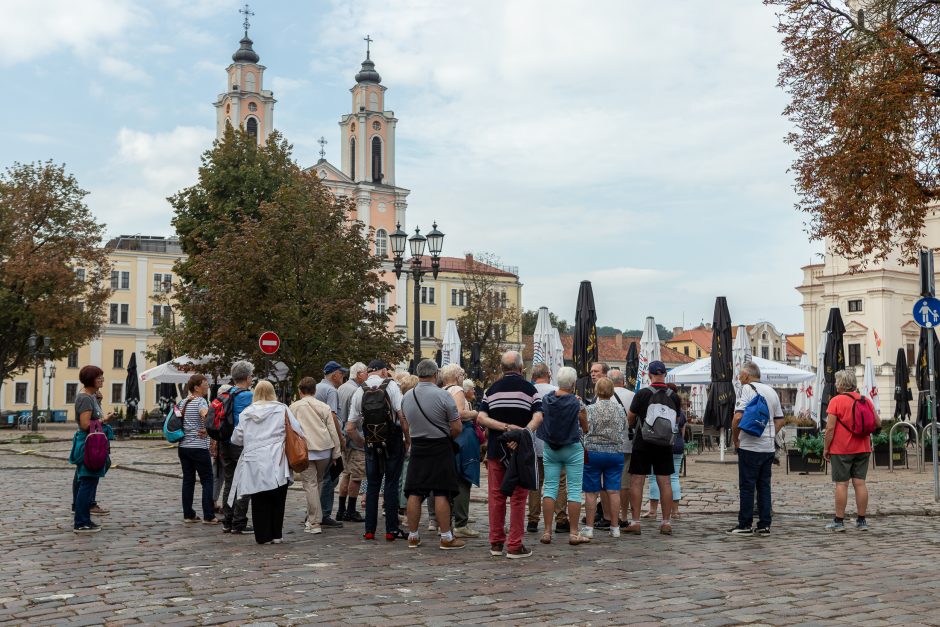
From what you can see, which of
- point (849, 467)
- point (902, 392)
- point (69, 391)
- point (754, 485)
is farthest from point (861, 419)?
point (69, 391)

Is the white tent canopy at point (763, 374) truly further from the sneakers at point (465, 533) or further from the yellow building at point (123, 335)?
the yellow building at point (123, 335)

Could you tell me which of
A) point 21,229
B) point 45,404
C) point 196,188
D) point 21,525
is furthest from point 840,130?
point 45,404

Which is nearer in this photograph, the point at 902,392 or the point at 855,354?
the point at 902,392

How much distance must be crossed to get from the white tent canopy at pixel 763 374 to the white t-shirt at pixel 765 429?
13484mm

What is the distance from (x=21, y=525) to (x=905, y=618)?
9689 millimetres

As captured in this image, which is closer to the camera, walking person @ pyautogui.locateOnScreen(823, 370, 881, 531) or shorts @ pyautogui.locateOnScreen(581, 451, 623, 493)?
shorts @ pyautogui.locateOnScreen(581, 451, 623, 493)

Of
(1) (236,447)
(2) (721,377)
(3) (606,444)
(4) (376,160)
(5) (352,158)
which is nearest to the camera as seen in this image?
(3) (606,444)

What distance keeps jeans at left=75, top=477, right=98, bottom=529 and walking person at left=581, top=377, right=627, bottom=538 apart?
220 inches

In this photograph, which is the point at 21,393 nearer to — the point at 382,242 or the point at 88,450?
the point at 382,242

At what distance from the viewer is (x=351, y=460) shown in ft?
39.7

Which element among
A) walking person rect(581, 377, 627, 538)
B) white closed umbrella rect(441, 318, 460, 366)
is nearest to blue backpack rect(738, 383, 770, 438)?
walking person rect(581, 377, 627, 538)

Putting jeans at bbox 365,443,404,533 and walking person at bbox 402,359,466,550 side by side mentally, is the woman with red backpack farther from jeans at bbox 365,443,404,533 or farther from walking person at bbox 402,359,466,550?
walking person at bbox 402,359,466,550

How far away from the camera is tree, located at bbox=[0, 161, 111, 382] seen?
41938 mm

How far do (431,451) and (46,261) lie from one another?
37.1 meters
